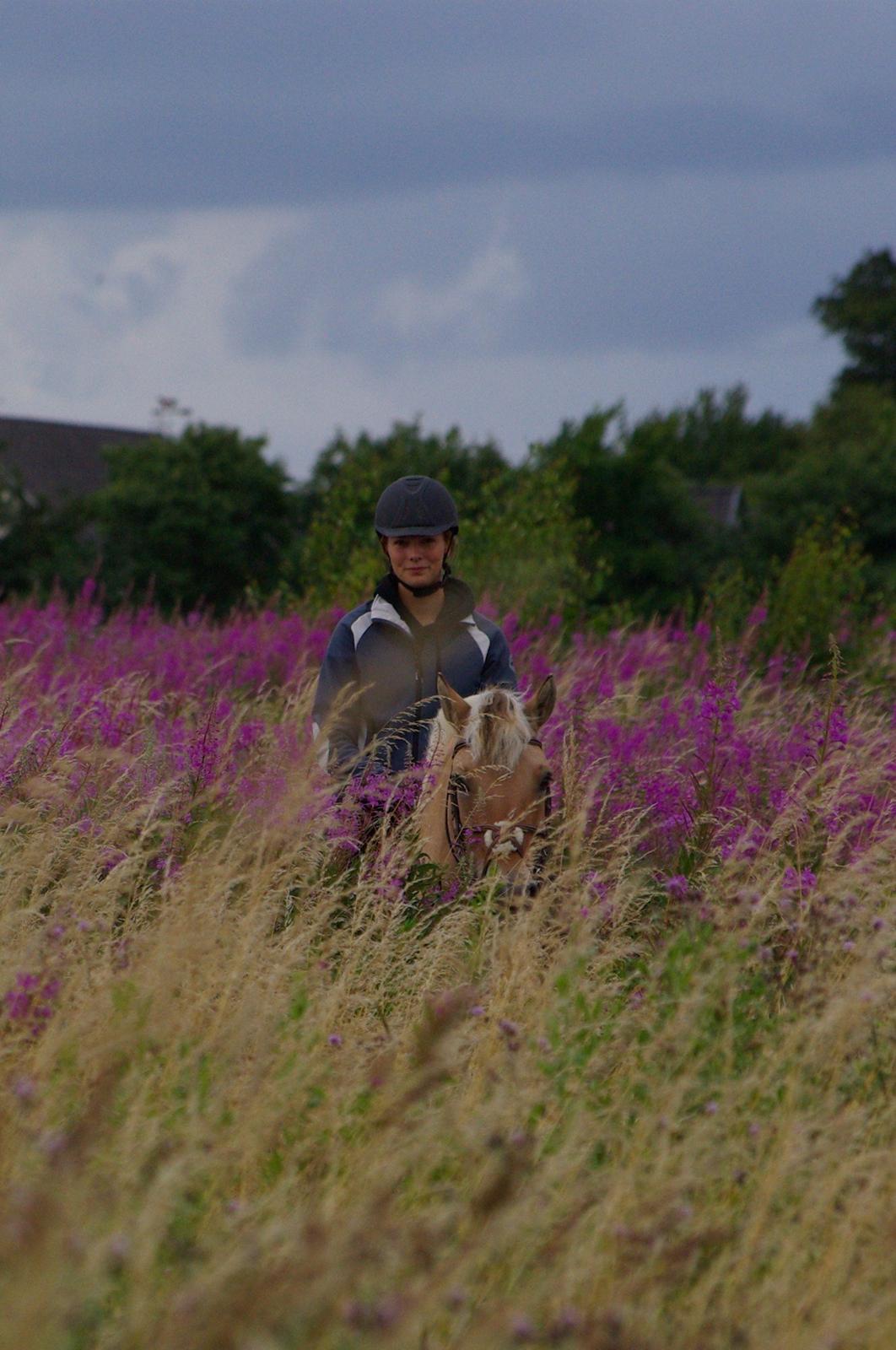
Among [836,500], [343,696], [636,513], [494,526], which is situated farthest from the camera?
[836,500]

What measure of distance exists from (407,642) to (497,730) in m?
1.13

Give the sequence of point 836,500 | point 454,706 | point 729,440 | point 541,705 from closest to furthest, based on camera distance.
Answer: point 454,706 → point 541,705 → point 836,500 → point 729,440

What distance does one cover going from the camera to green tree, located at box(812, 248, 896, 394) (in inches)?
2317

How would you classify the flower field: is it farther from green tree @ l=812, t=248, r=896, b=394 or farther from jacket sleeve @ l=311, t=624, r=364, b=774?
green tree @ l=812, t=248, r=896, b=394

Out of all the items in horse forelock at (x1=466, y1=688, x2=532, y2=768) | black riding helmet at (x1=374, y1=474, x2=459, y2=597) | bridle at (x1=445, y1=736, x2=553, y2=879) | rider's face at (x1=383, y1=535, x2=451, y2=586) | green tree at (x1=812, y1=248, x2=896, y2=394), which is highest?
green tree at (x1=812, y1=248, x2=896, y2=394)

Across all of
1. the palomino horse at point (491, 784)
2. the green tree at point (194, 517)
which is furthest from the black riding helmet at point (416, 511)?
the green tree at point (194, 517)

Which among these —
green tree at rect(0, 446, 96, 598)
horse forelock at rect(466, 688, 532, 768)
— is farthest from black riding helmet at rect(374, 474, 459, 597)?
green tree at rect(0, 446, 96, 598)

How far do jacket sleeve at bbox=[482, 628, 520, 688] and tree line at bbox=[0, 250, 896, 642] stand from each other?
7.23 m

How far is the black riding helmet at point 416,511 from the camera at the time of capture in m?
5.98

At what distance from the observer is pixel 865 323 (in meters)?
58.4

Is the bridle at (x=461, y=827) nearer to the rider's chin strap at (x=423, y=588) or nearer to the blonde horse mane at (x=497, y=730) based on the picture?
the blonde horse mane at (x=497, y=730)

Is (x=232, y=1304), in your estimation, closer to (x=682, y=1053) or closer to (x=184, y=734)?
(x=682, y=1053)

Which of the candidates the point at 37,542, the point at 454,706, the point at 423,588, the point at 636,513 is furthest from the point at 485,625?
the point at 37,542

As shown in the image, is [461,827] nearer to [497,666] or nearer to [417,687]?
[417,687]
